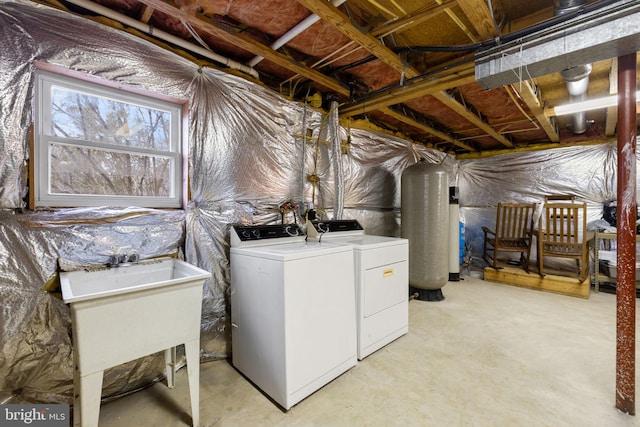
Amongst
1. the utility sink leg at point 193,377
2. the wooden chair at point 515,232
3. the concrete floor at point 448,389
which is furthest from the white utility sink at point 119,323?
the wooden chair at point 515,232

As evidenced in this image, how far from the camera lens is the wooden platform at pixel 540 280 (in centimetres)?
346

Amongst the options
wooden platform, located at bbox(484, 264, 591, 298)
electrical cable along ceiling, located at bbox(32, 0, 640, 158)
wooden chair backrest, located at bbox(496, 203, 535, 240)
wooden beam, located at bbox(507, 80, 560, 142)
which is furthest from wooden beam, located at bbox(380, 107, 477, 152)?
wooden platform, located at bbox(484, 264, 591, 298)

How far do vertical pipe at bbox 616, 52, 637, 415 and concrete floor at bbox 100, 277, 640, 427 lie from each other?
0.58 ft

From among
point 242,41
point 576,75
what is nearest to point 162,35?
point 242,41

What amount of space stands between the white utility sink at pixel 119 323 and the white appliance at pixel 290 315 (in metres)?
0.38

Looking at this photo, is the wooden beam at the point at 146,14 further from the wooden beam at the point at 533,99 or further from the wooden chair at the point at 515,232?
the wooden chair at the point at 515,232

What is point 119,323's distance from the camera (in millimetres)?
1215

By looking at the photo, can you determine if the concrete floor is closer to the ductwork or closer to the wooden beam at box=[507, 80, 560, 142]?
the wooden beam at box=[507, 80, 560, 142]

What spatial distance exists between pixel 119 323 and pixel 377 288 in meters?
1.66

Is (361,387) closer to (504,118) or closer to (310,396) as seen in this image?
(310,396)

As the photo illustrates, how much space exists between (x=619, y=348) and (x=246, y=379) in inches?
89.3

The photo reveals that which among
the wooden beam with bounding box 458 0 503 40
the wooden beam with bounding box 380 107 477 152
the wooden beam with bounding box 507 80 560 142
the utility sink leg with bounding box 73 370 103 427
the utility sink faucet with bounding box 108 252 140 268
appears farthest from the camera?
the wooden beam with bounding box 380 107 477 152

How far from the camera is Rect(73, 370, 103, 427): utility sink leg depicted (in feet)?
3.70

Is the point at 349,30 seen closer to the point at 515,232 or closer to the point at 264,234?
the point at 264,234
